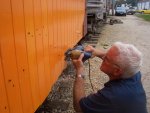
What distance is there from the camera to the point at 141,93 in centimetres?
209

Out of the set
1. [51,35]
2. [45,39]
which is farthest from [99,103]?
[51,35]

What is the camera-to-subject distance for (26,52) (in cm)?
281

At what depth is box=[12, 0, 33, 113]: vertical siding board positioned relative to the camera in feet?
8.28

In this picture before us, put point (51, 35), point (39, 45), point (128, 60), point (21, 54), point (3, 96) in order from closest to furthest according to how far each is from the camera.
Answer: point (128, 60) → point (3, 96) → point (21, 54) → point (39, 45) → point (51, 35)

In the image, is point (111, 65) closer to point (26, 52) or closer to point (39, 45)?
point (26, 52)

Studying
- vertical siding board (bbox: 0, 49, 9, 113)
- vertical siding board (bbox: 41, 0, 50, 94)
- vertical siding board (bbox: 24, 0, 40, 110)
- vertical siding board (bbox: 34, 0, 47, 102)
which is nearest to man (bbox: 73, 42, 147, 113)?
vertical siding board (bbox: 0, 49, 9, 113)

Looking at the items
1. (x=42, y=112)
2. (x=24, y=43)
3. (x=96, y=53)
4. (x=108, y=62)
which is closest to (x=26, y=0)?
(x=24, y=43)

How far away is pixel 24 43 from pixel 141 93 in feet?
4.14

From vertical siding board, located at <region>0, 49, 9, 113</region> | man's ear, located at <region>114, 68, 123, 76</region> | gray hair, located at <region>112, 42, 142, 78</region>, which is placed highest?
gray hair, located at <region>112, 42, 142, 78</region>

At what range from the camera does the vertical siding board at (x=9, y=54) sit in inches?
88.3

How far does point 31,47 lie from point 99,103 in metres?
1.20

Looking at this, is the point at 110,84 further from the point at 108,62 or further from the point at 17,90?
the point at 17,90

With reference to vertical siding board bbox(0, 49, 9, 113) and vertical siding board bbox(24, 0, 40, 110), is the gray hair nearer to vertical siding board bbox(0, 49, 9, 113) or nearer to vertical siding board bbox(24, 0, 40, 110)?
vertical siding board bbox(0, 49, 9, 113)

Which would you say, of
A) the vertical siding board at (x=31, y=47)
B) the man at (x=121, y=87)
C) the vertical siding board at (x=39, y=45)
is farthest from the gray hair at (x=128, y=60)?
the vertical siding board at (x=39, y=45)
